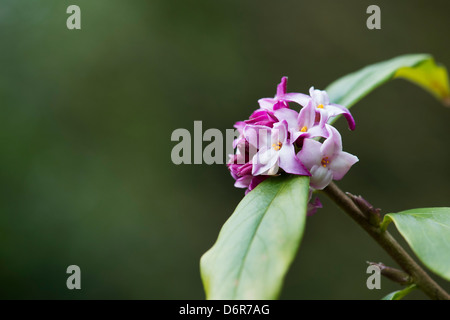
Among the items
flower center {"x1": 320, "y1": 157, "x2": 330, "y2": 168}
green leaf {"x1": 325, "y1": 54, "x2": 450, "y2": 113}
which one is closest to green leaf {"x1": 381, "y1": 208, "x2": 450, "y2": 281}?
flower center {"x1": 320, "y1": 157, "x2": 330, "y2": 168}

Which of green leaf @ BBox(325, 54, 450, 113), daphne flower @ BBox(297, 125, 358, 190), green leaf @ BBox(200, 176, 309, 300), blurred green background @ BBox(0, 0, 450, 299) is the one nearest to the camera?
green leaf @ BBox(200, 176, 309, 300)

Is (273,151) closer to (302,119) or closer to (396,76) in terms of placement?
(302,119)

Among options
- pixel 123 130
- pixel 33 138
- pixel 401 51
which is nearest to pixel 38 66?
pixel 33 138

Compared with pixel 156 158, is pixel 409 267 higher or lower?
lower

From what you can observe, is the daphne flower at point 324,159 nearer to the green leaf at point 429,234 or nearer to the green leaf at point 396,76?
the green leaf at point 429,234

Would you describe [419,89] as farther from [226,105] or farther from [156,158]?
[156,158]

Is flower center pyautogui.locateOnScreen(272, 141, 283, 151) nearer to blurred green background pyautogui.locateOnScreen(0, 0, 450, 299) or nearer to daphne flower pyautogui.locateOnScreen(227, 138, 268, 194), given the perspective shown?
daphne flower pyautogui.locateOnScreen(227, 138, 268, 194)

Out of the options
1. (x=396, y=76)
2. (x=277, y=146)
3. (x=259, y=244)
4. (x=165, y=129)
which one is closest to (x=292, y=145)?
(x=277, y=146)
